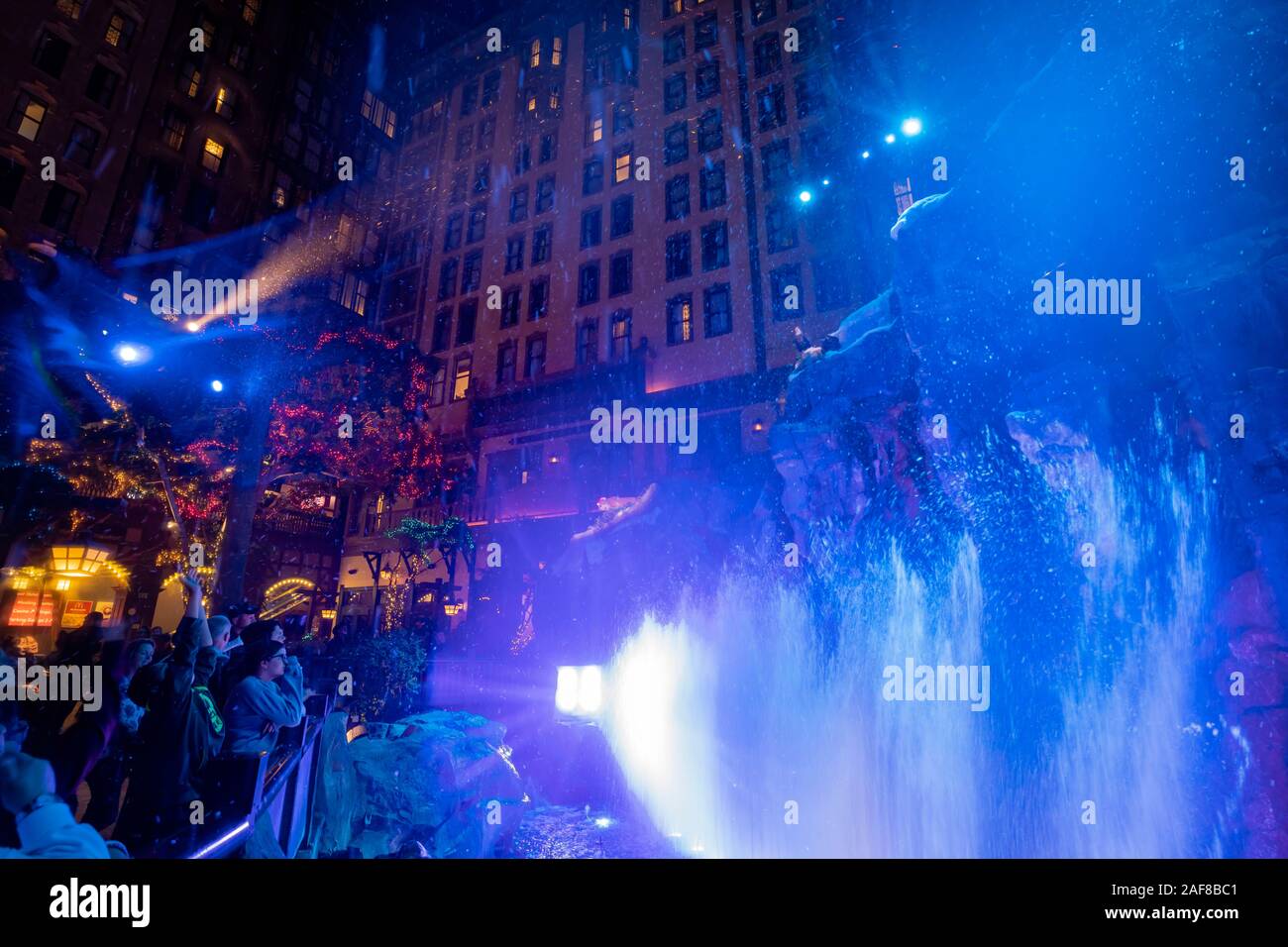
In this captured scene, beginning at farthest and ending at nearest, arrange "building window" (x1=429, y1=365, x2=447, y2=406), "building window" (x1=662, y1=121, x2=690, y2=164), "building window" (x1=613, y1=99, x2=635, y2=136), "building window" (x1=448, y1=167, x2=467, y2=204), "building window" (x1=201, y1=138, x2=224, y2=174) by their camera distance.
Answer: "building window" (x1=448, y1=167, x2=467, y2=204), "building window" (x1=429, y1=365, x2=447, y2=406), "building window" (x1=613, y1=99, x2=635, y2=136), "building window" (x1=662, y1=121, x2=690, y2=164), "building window" (x1=201, y1=138, x2=224, y2=174)

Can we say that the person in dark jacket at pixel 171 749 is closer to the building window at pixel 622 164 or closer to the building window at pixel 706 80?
the building window at pixel 622 164

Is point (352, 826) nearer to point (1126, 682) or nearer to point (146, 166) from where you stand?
point (1126, 682)

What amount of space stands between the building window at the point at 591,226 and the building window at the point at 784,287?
35.1 feet

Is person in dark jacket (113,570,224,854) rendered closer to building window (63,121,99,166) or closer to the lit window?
building window (63,121,99,166)

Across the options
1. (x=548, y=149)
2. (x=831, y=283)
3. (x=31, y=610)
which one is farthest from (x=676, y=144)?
(x=31, y=610)

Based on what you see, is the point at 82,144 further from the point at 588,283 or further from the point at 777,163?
the point at 777,163

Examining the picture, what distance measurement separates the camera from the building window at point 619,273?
95.8 ft

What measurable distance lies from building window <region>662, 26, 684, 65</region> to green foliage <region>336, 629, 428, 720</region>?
3200cm

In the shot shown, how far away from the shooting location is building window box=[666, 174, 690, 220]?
2838 cm

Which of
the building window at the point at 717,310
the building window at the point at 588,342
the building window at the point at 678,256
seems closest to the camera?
the building window at the point at 717,310

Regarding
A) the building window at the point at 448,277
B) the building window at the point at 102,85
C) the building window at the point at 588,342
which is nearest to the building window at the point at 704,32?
the building window at the point at 588,342

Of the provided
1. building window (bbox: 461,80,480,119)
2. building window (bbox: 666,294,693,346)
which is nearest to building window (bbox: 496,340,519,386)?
building window (bbox: 666,294,693,346)

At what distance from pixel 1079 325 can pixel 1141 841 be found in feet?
24.3
